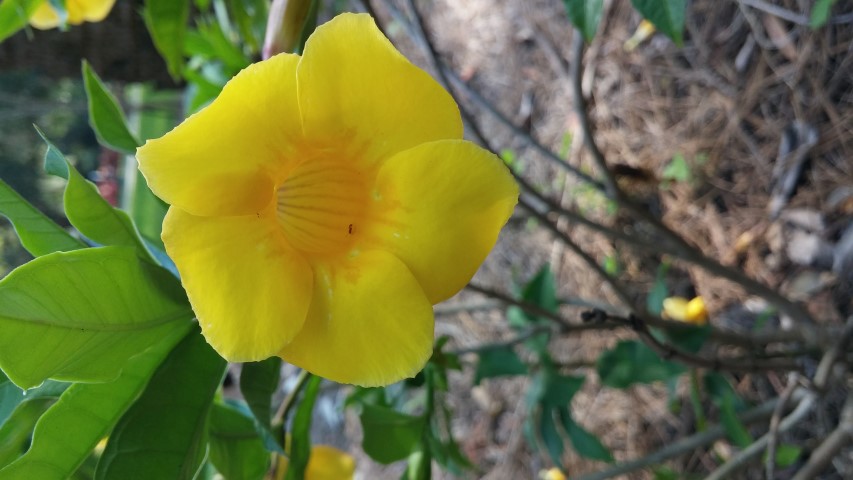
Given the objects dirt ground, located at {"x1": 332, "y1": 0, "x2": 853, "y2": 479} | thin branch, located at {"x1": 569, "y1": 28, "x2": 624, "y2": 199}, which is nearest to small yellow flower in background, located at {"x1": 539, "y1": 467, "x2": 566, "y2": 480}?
dirt ground, located at {"x1": 332, "y1": 0, "x2": 853, "y2": 479}

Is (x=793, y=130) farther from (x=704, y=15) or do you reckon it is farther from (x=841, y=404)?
(x=841, y=404)

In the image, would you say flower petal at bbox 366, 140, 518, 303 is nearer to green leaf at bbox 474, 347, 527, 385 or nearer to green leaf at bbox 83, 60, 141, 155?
green leaf at bbox 83, 60, 141, 155

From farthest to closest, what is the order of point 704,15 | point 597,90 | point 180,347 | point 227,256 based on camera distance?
point 597,90 → point 704,15 → point 180,347 → point 227,256

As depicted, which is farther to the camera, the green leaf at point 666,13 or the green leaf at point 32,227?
the green leaf at point 666,13

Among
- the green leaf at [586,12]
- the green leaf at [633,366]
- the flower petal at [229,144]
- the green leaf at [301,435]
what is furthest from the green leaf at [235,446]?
the green leaf at [633,366]

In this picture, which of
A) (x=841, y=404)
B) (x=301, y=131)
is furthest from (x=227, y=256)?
(x=841, y=404)

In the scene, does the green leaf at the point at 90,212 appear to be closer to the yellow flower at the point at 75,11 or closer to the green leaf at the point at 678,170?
the yellow flower at the point at 75,11
